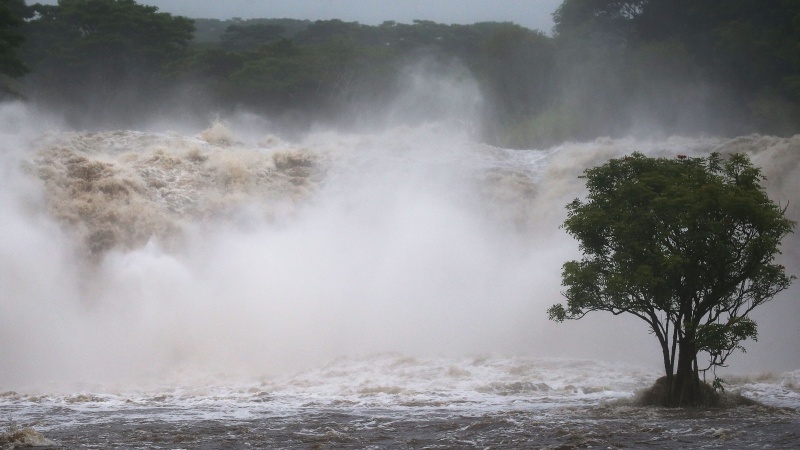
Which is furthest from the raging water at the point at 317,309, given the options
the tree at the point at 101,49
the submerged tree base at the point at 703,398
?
the tree at the point at 101,49

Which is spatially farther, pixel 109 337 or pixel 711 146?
pixel 711 146

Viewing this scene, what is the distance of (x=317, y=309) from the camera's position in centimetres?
2872

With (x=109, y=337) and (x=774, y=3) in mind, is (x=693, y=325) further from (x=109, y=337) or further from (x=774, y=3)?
(x=774, y=3)

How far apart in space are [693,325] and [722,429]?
2564mm

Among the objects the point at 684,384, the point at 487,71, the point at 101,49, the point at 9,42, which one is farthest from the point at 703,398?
the point at 101,49

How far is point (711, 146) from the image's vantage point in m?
38.7

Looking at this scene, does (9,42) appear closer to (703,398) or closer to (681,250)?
(681,250)

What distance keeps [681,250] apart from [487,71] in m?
45.3

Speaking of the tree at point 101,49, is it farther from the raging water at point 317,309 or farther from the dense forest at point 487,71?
the raging water at point 317,309

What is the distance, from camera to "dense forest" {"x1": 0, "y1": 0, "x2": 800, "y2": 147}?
53.5 m

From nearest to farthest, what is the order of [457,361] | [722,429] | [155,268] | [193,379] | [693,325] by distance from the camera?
[722,429]
[693,325]
[193,379]
[457,361]
[155,268]

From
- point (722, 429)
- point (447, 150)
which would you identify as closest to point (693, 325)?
point (722, 429)

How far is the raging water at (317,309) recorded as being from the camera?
17.3 m

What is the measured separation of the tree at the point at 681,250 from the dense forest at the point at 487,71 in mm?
35492
